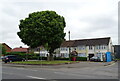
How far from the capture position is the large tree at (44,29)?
32375 millimetres

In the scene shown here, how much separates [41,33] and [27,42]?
18.1 feet

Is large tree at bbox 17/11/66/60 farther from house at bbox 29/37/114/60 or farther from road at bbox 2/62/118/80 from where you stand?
house at bbox 29/37/114/60

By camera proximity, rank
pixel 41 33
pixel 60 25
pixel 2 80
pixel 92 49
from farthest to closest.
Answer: pixel 92 49 → pixel 60 25 → pixel 41 33 → pixel 2 80

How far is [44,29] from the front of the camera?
32.4 metres

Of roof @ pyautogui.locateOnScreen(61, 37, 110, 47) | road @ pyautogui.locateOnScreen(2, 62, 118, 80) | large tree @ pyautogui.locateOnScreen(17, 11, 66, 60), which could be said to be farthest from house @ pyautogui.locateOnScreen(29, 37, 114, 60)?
road @ pyautogui.locateOnScreen(2, 62, 118, 80)

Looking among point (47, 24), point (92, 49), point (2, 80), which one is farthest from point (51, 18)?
point (92, 49)

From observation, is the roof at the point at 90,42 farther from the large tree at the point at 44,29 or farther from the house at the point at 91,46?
the large tree at the point at 44,29

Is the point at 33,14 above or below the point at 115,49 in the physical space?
above

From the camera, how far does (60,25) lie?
34.2 m

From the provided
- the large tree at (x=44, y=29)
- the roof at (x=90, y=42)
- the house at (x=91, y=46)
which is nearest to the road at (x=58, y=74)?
the large tree at (x=44, y=29)

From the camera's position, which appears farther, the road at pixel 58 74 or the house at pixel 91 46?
the house at pixel 91 46

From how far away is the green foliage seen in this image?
1275 inches

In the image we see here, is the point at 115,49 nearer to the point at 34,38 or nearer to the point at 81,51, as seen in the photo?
the point at 81,51

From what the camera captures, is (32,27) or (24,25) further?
(24,25)
